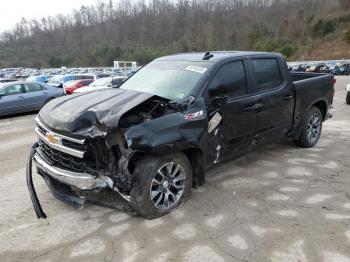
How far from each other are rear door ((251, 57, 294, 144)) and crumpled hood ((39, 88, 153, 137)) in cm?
185

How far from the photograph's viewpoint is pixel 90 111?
387 centimetres

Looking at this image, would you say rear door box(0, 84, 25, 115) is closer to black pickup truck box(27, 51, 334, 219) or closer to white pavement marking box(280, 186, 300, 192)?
black pickup truck box(27, 51, 334, 219)

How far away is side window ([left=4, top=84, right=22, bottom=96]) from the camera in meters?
13.7

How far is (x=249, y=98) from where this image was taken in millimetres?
5004

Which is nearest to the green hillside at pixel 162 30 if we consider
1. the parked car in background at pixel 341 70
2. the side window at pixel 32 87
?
the parked car in background at pixel 341 70

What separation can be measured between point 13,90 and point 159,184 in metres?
11.8

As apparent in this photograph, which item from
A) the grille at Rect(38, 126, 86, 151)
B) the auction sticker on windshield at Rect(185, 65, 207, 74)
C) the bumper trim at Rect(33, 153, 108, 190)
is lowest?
the bumper trim at Rect(33, 153, 108, 190)

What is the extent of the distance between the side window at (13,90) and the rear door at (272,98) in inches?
445

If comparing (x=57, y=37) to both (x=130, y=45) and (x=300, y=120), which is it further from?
(x=300, y=120)

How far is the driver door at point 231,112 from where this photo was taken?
454cm

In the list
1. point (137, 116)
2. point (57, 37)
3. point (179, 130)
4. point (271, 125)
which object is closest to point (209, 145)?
point (179, 130)

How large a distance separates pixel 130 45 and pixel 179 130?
117 meters

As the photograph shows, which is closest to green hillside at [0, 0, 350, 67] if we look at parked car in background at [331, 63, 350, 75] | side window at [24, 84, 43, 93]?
parked car in background at [331, 63, 350, 75]

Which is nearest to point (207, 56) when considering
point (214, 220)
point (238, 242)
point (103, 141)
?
point (103, 141)
